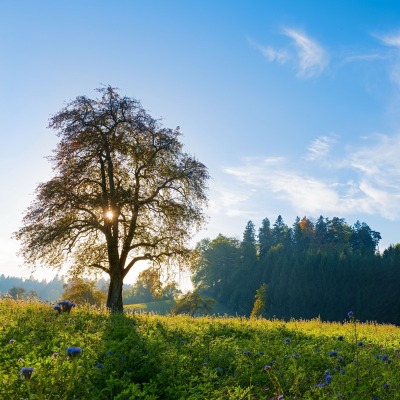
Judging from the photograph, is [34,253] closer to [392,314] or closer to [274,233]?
[392,314]

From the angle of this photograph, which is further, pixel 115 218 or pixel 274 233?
pixel 274 233

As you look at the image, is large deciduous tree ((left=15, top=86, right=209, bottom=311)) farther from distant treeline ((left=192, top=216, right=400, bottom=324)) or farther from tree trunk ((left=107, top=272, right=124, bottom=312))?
Result: distant treeline ((left=192, top=216, right=400, bottom=324))

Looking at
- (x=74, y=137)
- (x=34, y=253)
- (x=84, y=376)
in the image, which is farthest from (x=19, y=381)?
(x=74, y=137)

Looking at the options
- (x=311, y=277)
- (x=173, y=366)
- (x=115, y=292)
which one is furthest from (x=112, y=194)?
(x=311, y=277)

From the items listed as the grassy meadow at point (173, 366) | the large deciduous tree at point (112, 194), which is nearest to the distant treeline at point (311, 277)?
the large deciduous tree at point (112, 194)

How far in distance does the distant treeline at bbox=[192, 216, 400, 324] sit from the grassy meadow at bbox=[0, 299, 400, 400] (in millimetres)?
52471

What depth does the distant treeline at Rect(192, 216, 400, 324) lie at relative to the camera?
72.4 meters

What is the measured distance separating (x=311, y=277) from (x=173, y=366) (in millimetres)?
75891

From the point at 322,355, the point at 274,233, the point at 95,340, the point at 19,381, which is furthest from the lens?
the point at 274,233

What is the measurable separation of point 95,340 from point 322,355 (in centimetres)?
483

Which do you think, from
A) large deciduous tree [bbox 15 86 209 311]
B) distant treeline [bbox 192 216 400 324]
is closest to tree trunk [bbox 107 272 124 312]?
large deciduous tree [bbox 15 86 209 311]

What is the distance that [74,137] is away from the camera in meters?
19.5

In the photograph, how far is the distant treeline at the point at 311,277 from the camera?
72.4m

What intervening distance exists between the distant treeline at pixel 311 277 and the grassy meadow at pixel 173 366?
5247cm
